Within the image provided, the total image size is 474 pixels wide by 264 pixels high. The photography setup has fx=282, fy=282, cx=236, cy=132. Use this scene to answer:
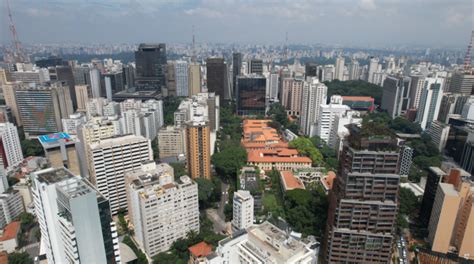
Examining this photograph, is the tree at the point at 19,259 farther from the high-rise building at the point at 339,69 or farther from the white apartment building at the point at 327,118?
the high-rise building at the point at 339,69

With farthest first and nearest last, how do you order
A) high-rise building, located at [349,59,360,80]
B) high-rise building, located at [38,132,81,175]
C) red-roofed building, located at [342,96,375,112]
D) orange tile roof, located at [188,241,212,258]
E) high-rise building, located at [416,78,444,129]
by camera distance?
high-rise building, located at [349,59,360,80], red-roofed building, located at [342,96,375,112], high-rise building, located at [416,78,444,129], high-rise building, located at [38,132,81,175], orange tile roof, located at [188,241,212,258]

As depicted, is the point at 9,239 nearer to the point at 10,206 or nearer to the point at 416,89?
the point at 10,206

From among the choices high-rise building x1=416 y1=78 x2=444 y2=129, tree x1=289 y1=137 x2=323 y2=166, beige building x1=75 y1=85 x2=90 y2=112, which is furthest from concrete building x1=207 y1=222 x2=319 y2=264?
beige building x1=75 y1=85 x2=90 y2=112

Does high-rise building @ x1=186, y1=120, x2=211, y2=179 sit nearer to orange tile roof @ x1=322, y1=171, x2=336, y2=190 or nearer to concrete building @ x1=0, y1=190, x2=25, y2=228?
orange tile roof @ x1=322, y1=171, x2=336, y2=190

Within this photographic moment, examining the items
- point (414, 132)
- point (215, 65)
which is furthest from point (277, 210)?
point (215, 65)

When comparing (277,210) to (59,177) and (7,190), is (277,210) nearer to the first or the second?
(59,177)

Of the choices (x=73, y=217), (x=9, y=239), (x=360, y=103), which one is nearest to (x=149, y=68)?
(x=360, y=103)
